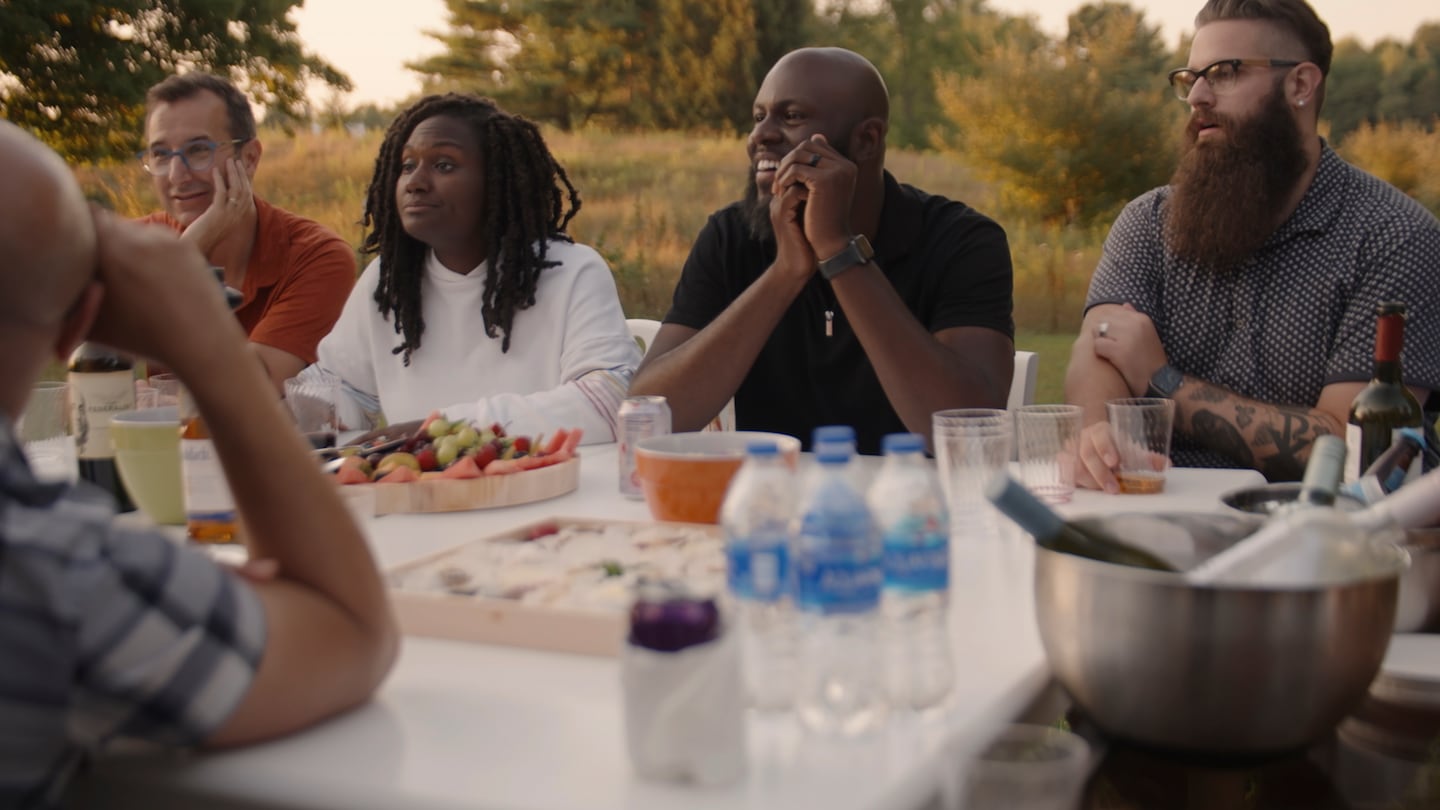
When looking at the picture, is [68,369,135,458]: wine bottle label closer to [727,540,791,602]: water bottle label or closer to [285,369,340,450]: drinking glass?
[285,369,340,450]: drinking glass

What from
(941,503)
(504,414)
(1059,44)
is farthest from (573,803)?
(1059,44)

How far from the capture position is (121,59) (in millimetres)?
13586

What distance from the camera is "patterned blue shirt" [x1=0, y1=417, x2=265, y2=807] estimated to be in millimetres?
886

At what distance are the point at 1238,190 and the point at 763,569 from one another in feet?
7.47

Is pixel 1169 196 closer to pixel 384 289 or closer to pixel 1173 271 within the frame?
pixel 1173 271

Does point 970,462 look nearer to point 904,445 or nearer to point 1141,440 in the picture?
point 1141,440

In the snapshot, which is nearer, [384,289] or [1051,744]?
[1051,744]

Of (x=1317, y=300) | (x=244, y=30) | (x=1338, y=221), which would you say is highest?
(x=244, y=30)

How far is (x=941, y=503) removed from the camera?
1321 mm

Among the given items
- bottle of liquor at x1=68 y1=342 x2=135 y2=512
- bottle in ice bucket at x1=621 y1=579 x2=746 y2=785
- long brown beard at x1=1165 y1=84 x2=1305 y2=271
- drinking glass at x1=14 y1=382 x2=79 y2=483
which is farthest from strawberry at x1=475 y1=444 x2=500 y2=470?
long brown beard at x1=1165 y1=84 x2=1305 y2=271

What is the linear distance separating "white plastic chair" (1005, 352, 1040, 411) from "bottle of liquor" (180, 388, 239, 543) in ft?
6.89

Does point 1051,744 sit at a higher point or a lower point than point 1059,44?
lower

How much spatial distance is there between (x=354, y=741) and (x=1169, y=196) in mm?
2776

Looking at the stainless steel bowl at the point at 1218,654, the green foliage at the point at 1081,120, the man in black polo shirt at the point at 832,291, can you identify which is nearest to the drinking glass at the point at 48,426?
the man in black polo shirt at the point at 832,291
